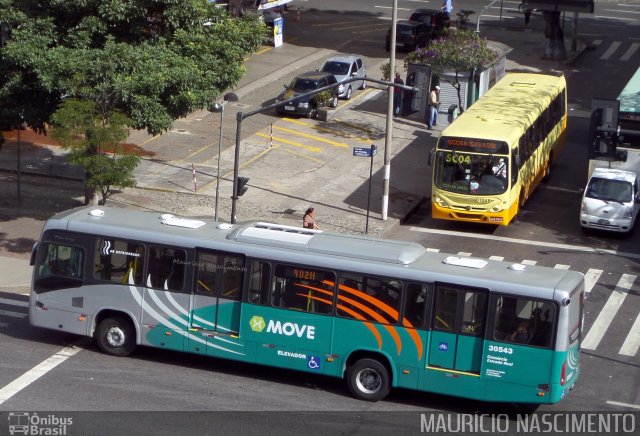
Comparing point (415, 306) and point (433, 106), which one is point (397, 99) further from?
point (415, 306)

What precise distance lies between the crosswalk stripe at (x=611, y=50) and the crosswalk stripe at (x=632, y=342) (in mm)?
36092

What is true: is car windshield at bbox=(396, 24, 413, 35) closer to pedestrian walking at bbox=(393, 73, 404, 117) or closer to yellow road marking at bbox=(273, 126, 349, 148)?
pedestrian walking at bbox=(393, 73, 404, 117)

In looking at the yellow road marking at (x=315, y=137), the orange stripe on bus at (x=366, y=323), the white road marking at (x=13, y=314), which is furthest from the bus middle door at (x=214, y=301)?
the yellow road marking at (x=315, y=137)

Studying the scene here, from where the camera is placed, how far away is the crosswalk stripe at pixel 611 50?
58.4 metres

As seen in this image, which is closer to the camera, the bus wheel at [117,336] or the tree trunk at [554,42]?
the bus wheel at [117,336]

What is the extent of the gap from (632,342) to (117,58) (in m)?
15.6

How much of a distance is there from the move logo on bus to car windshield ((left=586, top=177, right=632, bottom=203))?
16.0 meters

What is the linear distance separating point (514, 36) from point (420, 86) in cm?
1842

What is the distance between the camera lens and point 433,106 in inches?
1761

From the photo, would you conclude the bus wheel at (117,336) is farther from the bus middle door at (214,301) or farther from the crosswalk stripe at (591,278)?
the crosswalk stripe at (591,278)

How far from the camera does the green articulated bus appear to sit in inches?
742

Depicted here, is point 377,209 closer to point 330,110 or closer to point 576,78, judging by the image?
point 330,110

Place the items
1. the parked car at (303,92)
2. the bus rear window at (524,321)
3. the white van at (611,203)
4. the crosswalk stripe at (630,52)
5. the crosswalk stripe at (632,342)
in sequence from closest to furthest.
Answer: the bus rear window at (524,321) → the crosswalk stripe at (632,342) → the white van at (611,203) → the parked car at (303,92) → the crosswalk stripe at (630,52)

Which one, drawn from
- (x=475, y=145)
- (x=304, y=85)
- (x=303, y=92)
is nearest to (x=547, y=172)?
(x=475, y=145)
